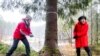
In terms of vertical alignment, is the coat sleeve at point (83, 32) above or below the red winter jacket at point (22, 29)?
below

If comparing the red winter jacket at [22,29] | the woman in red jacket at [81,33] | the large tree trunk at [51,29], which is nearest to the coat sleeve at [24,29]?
the red winter jacket at [22,29]

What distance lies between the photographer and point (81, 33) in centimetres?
940

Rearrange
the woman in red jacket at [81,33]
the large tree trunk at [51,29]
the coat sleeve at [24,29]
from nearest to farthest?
the coat sleeve at [24,29] < the woman in red jacket at [81,33] < the large tree trunk at [51,29]

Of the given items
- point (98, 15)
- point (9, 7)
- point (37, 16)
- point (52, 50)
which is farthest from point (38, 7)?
point (98, 15)

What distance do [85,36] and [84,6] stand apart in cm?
245

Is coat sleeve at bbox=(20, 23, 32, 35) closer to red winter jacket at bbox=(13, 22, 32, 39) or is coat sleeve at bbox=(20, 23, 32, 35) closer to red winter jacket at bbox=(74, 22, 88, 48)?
red winter jacket at bbox=(13, 22, 32, 39)

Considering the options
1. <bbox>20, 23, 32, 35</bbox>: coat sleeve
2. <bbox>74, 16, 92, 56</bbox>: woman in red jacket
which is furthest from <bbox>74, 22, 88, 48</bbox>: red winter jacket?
<bbox>20, 23, 32, 35</bbox>: coat sleeve

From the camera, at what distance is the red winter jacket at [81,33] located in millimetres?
9336

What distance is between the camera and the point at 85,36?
952 cm

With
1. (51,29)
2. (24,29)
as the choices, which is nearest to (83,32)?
(51,29)

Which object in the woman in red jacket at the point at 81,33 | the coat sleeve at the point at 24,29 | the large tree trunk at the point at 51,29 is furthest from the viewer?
the large tree trunk at the point at 51,29

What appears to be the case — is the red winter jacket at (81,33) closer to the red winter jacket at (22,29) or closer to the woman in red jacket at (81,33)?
the woman in red jacket at (81,33)

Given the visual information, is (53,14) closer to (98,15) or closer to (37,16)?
(37,16)

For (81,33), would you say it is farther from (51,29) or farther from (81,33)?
A: (51,29)
